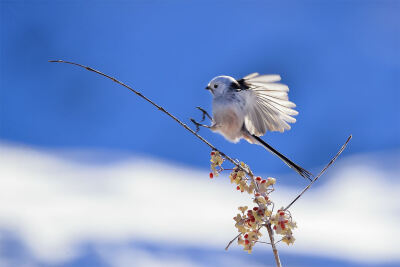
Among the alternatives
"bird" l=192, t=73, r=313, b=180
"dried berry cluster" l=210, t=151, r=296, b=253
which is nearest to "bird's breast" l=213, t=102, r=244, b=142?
"bird" l=192, t=73, r=313, b=180

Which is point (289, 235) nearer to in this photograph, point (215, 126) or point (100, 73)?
point (215, 126)

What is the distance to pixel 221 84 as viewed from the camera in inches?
73.0

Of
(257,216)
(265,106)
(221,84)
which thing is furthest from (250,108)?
(257,216)

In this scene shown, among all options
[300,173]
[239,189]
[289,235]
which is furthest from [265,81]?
[289,235]

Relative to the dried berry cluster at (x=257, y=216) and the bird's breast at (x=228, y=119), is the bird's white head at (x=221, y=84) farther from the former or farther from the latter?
the dried berry cluster at (x=257, y=216)

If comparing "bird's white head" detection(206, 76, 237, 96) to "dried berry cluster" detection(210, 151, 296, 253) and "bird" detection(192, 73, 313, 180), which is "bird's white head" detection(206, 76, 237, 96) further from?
"dried berry cluster" detection(210, 151, 296, 253)

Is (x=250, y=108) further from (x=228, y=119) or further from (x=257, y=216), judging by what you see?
(x=257, y=216)

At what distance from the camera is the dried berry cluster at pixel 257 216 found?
1.38 m

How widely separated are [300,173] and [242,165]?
0.30 m

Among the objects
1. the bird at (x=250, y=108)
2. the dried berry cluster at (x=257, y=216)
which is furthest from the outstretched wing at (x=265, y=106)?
the dried berry cluster at (x=257, y=216)

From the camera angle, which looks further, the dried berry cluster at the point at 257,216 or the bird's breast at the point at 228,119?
the bird's breast at the point at 228,119

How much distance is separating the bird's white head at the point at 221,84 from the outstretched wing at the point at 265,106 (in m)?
0.08

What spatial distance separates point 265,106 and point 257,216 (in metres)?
0.66

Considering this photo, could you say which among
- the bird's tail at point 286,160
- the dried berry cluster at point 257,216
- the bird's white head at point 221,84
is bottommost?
the dried berry cluster at point 257,216
